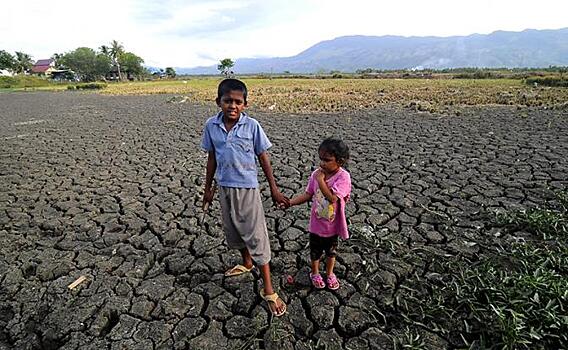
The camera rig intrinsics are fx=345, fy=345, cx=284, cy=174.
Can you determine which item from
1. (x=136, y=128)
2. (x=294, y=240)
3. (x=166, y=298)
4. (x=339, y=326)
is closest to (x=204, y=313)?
(x=166, y=298)

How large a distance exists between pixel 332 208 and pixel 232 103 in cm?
93

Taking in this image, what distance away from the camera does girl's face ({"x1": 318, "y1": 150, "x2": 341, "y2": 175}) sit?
2.13 m

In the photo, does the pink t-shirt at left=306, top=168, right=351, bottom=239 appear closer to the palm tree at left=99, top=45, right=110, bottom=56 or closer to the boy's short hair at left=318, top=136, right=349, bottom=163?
the boy's short hair at left=318, top=136, right=349, bottom=163

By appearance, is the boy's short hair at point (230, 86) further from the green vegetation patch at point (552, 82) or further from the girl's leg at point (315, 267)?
the green vegetation patch at point (552, 82)

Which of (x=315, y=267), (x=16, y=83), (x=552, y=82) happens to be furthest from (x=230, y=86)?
(x=16, y=83)

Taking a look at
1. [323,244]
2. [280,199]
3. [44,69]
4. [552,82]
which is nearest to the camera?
[280,199]

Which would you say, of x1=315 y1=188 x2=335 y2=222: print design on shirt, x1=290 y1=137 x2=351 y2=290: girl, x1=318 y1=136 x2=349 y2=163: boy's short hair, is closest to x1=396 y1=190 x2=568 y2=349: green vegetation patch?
x1=290 y1=137 x2=351 y2=290: girl

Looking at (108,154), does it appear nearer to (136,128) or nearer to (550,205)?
(136,128)

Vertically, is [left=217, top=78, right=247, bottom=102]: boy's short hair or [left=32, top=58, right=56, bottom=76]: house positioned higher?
[left=32, top=58, right=56, bottom=76]: house

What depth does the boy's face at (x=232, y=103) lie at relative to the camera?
2115 millimetres

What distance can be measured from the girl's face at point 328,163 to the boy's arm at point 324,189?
0.15ft

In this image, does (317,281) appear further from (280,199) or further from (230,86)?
(230,86)

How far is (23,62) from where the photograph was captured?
62.0 meters

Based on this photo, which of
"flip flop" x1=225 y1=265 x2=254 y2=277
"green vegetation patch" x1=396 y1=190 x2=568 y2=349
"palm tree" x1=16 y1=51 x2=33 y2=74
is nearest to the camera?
"green vegetation patch" x1=396 y1=190 x2=568 y2=349
